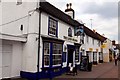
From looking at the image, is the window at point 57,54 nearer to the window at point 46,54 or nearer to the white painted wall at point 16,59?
the window at point 46,54

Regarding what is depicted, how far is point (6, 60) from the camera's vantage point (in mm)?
13289

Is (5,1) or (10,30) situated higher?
(5,1)

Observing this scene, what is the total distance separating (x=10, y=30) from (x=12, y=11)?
1647mm

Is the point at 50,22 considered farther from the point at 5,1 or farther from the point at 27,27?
the point at 5,1

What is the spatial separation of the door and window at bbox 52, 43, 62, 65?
13.3 feet

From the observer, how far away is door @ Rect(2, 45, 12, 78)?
1309 centimetres

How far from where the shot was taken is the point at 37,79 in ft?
44.9

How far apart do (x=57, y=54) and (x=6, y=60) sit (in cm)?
508

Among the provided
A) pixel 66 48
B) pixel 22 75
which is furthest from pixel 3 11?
pixel 66 48

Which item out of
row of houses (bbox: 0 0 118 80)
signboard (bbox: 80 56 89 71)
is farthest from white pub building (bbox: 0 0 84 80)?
signboard (bbox: 80 56 89 71)

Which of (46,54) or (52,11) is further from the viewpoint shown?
(52,11)

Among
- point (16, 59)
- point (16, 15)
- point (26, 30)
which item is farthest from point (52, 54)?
point (16, 15)

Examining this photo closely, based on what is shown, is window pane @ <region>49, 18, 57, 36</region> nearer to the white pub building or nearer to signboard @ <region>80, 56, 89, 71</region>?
the white pub building

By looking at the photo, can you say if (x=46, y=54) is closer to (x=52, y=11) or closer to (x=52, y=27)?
(x=52, y=27)
